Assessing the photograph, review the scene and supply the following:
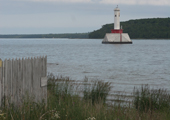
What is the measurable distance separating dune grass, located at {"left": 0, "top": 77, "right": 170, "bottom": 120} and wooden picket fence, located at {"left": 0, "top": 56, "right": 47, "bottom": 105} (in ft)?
0.95

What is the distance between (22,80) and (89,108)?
6.24ft

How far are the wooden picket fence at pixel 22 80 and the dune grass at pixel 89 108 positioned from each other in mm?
289

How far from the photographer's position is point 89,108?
7.25 metres

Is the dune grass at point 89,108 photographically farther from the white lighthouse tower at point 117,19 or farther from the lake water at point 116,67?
the white lighthouse tower at point 117,19

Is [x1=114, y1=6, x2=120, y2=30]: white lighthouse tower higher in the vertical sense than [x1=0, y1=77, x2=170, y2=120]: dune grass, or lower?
higher

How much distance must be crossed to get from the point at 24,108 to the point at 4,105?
95 centimetres

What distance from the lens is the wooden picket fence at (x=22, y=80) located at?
648 centimetres

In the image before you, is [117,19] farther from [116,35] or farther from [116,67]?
[116,67]

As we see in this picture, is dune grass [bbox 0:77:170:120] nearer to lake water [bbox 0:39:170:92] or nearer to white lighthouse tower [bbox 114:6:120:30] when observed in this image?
lake water [bbox 0:39:170:92]

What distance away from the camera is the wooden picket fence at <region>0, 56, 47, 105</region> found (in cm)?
648

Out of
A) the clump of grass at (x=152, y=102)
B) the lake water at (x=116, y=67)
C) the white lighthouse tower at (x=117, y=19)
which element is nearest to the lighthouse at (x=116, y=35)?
the white lighthouse tower at (x=117, y=19)

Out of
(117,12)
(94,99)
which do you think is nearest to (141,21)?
(117,12)

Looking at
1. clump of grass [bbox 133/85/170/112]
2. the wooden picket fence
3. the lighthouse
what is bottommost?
clump of grass [bbox 133/85/170/112]

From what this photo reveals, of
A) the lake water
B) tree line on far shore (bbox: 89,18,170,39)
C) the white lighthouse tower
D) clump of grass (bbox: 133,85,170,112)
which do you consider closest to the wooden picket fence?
clump of grass (bbox: 133,85,170,112)
